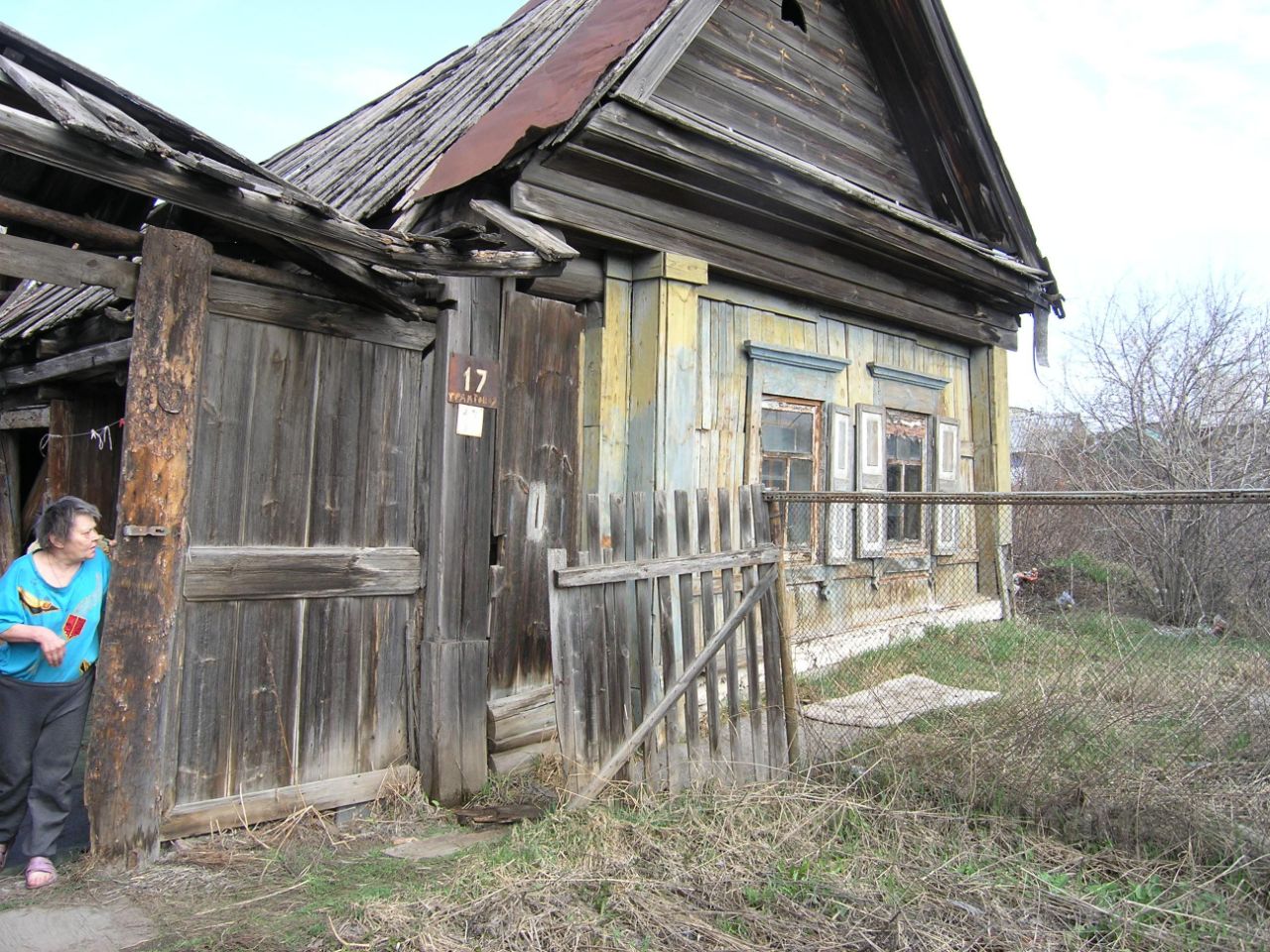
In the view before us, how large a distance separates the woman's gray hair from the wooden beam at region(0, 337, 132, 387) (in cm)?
81

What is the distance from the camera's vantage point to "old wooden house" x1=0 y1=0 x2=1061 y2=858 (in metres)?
3.77

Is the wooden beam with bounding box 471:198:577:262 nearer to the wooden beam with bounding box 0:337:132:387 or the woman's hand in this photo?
the wooden beam with bounding box 0:337:132:387

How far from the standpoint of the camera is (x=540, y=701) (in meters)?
5.13

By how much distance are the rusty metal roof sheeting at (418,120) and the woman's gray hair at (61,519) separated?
2.24 meters

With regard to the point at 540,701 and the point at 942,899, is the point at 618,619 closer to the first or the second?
the point at 540,701

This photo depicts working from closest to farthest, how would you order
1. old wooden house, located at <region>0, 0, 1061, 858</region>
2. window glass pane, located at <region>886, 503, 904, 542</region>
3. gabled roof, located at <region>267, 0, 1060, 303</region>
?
old wooden house, located at <region>0, 0, 1061, 858</region>
gabled roof, located at <region>267, 0, 1060, 303</region>
window glass pane, located at <region>886, 503, 904, 542</region>

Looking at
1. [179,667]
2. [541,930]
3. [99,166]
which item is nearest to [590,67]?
[99,166]

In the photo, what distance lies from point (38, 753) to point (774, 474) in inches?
194

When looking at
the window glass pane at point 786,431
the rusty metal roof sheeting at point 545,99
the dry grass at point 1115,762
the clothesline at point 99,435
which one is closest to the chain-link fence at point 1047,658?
the dry grass at point 1115,762

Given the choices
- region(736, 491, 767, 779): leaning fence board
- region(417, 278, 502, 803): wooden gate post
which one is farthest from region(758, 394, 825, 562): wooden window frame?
region(417, 278, 502, 803): wooden gate post

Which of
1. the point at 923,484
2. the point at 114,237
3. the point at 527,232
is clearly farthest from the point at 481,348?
the point at 923,484

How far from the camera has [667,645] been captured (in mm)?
4289

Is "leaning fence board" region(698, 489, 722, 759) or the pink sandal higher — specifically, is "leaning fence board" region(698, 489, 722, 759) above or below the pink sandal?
above

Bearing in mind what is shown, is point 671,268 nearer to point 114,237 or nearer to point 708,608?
point 708,608
